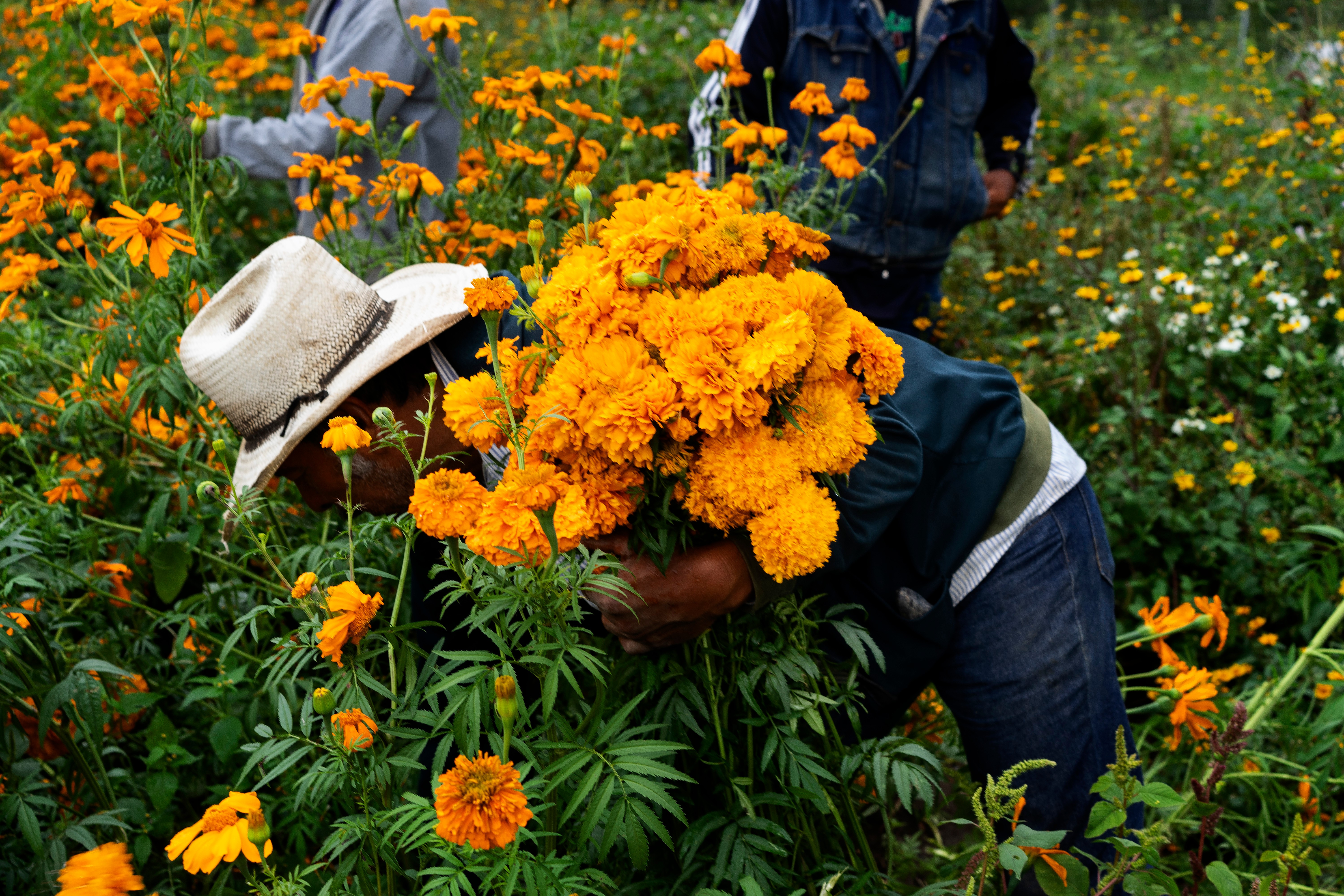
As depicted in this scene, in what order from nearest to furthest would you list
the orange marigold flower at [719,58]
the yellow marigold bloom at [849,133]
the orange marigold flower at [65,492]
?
the orange marigold flower at [65,492]
the yellow marigold bloom at [849,133]
the orange marigold flower at [719,58]

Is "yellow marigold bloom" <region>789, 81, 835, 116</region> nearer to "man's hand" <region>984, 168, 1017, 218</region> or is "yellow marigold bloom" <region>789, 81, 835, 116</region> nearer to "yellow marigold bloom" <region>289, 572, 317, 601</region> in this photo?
"man's hand" <region>984, 168, 1017, 218</region>

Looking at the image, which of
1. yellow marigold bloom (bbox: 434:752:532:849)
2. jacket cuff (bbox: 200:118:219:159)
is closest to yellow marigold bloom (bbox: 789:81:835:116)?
jacket cuff (bbox: 200:118:219:159)

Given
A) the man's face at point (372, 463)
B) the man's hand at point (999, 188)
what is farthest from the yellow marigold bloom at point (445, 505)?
the man's hand at point (999, 188)

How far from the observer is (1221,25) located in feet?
30.2

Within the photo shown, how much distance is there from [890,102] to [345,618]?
2446 mm

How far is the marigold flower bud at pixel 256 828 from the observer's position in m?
1.10

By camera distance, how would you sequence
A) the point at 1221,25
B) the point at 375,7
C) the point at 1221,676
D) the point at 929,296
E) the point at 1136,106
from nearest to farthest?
the point at 1221,676 < the point at 375,7 < the point at 929,296 < the point at 1136,106 < the point at 1221,25

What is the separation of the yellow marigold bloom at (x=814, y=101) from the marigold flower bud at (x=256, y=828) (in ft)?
5.80

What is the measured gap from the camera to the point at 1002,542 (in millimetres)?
1634

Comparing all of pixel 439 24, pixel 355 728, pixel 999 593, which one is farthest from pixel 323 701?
pixel 439 24

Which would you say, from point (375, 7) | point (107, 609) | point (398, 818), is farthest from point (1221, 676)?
point (375, 7)

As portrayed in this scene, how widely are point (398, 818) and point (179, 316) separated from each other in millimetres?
1108

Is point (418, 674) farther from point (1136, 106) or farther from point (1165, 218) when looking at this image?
point (1136, 106)

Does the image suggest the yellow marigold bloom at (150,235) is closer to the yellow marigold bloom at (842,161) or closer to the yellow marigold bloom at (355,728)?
the yellow marigold bloom at (355,728)
